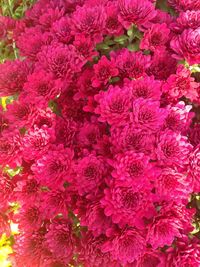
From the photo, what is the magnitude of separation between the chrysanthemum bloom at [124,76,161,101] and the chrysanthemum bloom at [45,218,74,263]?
0.36m

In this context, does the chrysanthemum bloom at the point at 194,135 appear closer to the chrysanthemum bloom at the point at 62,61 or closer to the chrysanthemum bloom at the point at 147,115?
the chrysanthemum bloom at the point at 147,115

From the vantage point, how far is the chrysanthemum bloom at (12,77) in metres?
1.11

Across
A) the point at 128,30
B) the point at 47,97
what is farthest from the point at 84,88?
the point at 128,30

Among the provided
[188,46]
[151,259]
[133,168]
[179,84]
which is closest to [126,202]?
[133,168]

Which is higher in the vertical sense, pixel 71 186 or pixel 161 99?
pixel 161 99

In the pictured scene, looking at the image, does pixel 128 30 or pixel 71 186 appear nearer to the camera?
pixel 71 186

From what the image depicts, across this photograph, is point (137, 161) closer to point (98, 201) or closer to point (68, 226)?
point (98, 201)

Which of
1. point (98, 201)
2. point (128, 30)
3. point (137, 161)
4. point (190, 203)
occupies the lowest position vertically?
point (190, 203)

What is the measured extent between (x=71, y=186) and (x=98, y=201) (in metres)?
0.08

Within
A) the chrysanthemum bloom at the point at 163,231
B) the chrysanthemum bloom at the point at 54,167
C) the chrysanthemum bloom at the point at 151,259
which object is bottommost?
the chrysanthemum bloom at the point at 151,259

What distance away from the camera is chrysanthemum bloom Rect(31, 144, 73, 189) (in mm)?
986

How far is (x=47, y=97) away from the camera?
1.03 meters

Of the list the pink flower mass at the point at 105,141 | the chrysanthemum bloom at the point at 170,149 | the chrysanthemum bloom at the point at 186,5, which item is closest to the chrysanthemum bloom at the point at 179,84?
the pink flower mass at the point at 105,141

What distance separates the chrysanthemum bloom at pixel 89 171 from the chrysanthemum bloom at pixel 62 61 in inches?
9.1
